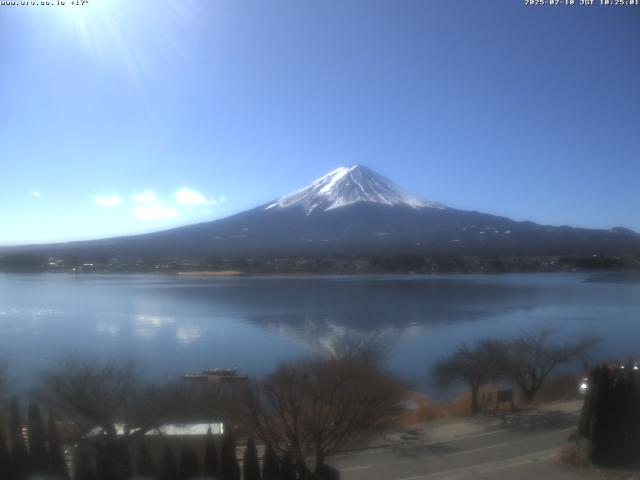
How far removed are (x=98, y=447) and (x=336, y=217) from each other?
4703 centimetres

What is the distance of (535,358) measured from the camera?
33.8 ft

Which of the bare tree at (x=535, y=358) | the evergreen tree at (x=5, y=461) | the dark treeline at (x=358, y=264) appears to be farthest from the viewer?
the dark treeline at (x=358, y=264)

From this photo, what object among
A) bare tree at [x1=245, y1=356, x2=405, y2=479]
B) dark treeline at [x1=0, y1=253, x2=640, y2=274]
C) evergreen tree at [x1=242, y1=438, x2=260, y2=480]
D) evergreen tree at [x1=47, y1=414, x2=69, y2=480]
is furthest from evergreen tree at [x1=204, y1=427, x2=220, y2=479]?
dark treeline at [x1=0, y1=253, x2=640, y2=274]

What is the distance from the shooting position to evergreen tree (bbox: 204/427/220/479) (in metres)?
4.71

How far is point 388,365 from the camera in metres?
10.5

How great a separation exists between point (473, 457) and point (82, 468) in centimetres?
319

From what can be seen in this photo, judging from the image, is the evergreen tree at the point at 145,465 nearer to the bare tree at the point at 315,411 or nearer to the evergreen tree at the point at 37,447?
the evergreen tree at the point at 37,447

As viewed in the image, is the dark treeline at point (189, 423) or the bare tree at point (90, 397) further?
the bare tree at point (90, 397)

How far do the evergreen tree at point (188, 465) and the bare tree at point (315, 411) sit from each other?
68 centimetres

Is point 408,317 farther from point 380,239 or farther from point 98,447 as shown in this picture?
point 380,239

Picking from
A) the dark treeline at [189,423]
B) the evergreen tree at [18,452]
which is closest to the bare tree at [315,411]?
the dark treeline at [189,423]

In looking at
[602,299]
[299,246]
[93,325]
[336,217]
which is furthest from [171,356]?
[336,217]

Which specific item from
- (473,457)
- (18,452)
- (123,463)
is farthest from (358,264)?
(18,452)

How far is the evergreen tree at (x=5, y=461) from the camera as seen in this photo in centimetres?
465
